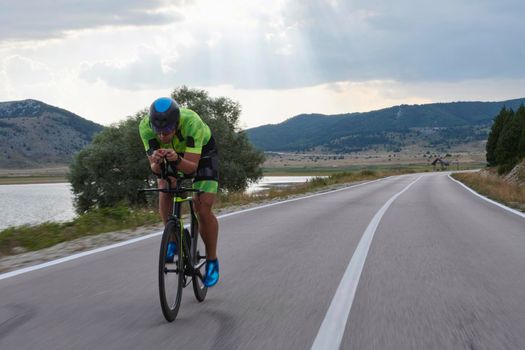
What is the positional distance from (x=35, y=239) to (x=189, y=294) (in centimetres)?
529

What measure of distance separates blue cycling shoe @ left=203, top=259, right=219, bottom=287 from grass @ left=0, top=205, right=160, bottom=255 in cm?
482

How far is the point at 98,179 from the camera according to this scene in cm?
4569

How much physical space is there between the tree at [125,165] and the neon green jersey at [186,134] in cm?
3879

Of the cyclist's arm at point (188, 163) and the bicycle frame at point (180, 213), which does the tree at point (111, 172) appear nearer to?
the bicycle frame at point (180, 213)

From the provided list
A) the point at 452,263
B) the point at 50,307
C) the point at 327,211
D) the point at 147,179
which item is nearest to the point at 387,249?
the point at 452,263

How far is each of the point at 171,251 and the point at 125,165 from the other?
4225 centimetres

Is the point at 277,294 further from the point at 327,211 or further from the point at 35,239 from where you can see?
the point at 327,211

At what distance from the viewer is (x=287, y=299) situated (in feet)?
17.7

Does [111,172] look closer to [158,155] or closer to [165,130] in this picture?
[165,130]

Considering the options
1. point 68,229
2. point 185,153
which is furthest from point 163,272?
point 68,229

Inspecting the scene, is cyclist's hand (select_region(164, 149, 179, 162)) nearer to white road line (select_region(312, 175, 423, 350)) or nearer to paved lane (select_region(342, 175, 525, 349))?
white road line (select_region(312, 175, 423, 350))

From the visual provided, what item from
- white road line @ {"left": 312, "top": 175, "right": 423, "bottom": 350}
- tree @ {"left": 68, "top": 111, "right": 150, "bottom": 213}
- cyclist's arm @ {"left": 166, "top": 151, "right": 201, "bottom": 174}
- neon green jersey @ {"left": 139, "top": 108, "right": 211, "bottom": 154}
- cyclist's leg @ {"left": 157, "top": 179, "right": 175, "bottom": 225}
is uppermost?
neon green jersey @ {"left": 139, "top": 108, "right": 211, "bottom": 154}

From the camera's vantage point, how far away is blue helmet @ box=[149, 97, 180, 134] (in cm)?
452

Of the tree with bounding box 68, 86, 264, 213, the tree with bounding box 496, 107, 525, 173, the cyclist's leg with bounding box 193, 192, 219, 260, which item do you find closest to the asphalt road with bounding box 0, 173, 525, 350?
the cyclist's leg with bounding box 193, 192, 219, 260
